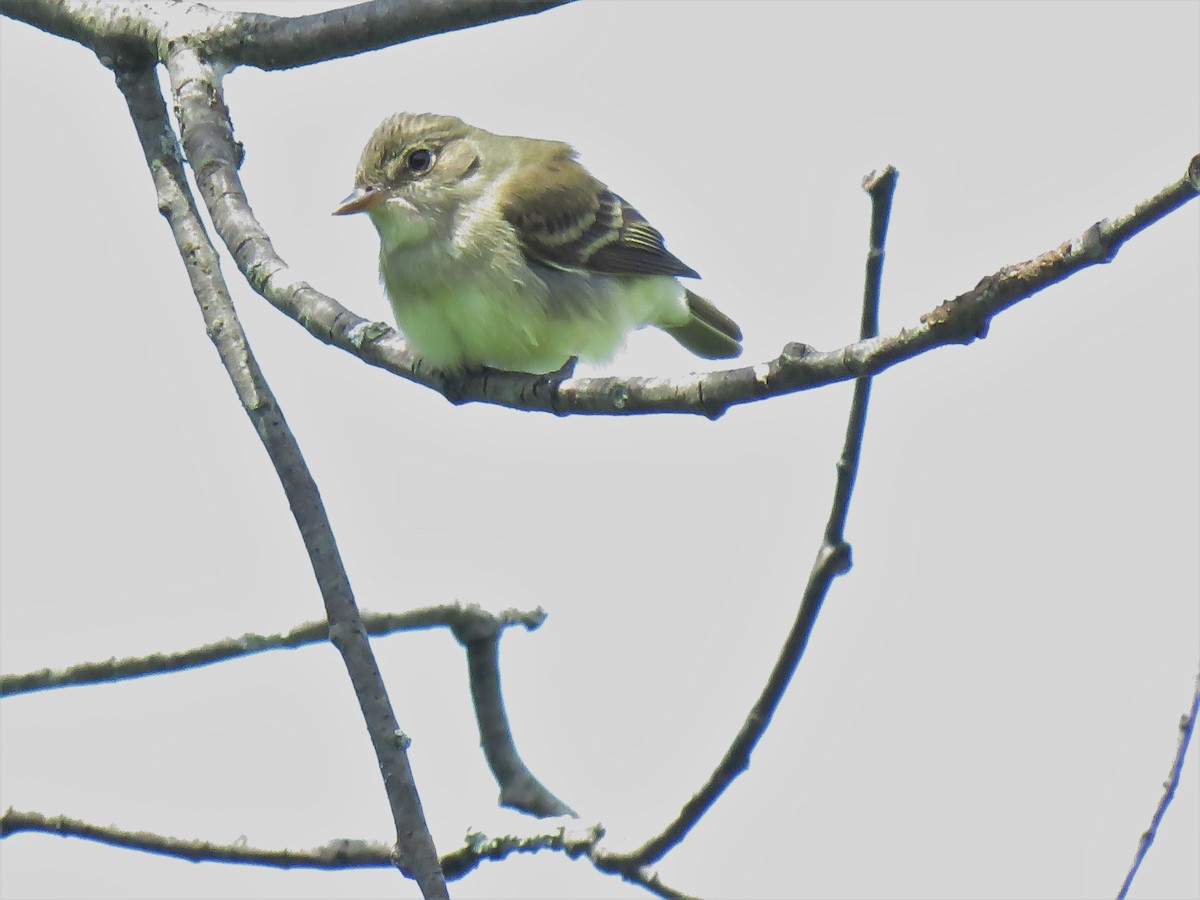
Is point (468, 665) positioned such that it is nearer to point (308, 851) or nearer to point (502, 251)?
point (308, 851)

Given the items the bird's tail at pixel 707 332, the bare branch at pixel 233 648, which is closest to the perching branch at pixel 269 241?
the bare branch at pixel 233 648

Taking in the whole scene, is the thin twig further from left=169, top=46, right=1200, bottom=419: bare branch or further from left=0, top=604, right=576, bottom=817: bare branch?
left=0, top=604, right=576, bottom=817: bare branch

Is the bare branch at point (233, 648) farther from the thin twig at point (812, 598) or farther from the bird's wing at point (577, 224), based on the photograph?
the bird's wing at point (577, 224)

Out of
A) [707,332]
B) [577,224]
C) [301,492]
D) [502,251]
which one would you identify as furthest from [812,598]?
[707,332]

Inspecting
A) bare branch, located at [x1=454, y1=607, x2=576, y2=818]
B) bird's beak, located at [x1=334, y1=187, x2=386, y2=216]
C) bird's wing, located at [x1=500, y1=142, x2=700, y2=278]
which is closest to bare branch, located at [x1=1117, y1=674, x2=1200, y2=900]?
bare branch, located at [x1=454, y1=607, x2=576, y2=818]

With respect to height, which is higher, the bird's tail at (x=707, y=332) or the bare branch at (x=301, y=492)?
the bird's tail at (x=707, y=332)
